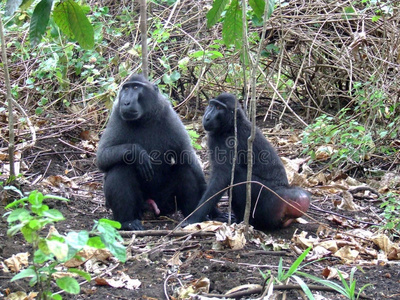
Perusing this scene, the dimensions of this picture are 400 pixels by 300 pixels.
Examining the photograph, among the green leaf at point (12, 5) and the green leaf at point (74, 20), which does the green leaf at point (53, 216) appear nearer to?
the green leaf at point (12, 5)

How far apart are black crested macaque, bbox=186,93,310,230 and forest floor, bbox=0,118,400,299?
20 cm

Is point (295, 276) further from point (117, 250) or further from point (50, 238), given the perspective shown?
point (50, 238)

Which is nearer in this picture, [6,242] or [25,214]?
[25,214]

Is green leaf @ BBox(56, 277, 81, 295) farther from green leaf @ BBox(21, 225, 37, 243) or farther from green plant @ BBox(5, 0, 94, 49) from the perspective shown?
green plant @ BBox(5, 0, 94, 49)

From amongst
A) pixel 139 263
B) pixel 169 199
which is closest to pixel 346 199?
pixel 169 199

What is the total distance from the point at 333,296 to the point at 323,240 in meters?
1.26

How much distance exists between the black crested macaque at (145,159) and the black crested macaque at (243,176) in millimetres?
360

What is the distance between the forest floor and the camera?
3.34m

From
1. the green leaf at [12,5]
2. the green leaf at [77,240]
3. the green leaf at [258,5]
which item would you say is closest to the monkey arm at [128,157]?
the green leaf at [258,5]

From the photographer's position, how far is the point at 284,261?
3.96 m

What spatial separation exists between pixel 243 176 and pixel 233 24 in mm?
1571

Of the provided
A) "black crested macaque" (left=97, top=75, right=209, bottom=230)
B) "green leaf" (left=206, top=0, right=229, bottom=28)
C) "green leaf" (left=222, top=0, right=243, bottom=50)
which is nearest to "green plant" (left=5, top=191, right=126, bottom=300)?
"green leaf" (left=206, top=0, right=229, bottom=28)

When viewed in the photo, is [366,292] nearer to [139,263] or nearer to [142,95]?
[139,263]

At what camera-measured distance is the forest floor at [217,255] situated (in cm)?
334
